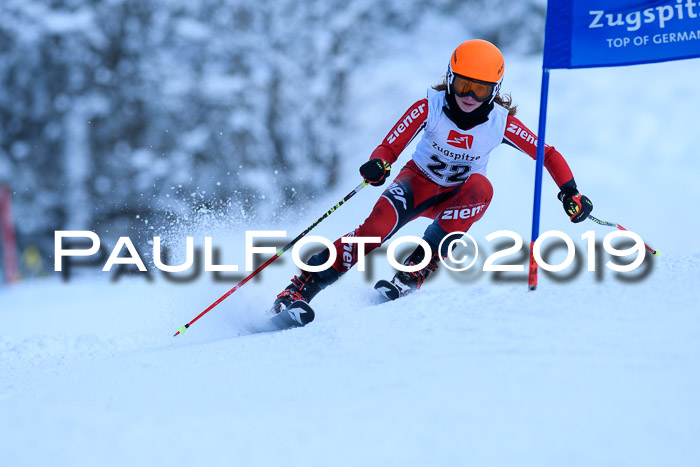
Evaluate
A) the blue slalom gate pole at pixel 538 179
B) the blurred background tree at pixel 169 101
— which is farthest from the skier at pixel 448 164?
the blurred background tree at pixel 169 101

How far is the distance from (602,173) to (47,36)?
11237mm

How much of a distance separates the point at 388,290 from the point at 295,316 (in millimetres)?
785

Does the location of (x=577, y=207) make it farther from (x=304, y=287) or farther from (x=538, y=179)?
(x=304, y=287)

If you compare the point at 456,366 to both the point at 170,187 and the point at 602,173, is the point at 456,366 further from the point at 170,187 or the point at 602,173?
the point at 170,187

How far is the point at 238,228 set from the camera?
685 centimetres

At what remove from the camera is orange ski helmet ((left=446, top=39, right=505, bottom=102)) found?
3834 mm

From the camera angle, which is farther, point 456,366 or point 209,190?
point 209,190

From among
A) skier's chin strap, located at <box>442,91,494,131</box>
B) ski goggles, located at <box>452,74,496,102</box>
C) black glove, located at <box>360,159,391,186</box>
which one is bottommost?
black glove, located at <box>360,159,391,186</box>

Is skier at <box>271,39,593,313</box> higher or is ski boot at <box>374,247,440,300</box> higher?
skier at <box>271,39,593,313</box>

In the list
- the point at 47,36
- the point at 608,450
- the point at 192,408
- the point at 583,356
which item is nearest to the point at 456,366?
the point at 583,356

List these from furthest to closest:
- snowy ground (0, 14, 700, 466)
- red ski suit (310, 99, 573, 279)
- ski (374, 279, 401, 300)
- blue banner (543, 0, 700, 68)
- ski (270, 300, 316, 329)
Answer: ski (374, 279, 401, 300) → red ski suit (310, 99, 573, 279) → ski (270, 300, 316, 329) → blue banner (543, 0, 700, 68) → snowy ground (0, 14, 700, 466)

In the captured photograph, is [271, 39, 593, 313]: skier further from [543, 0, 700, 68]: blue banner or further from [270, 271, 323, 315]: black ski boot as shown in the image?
[543, 0, 700, 68]: blue banner

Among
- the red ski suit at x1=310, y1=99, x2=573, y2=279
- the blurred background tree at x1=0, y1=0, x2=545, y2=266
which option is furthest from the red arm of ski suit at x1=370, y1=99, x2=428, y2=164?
the blurred background tree at x1=0, y1=0, x2=545, y2=266

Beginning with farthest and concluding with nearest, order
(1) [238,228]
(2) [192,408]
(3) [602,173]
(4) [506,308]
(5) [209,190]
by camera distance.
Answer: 1. (5) [209,190]
2. (3) [602,173]
3. (1) [238,228]
4. (4) [506,308]
5. (2) [192,408]
